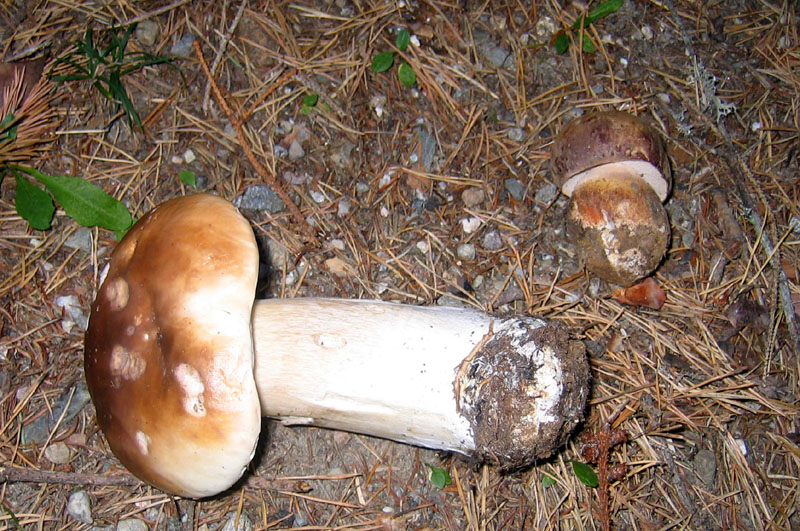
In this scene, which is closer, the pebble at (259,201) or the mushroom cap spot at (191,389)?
the mushroom cap spot at (191,389)

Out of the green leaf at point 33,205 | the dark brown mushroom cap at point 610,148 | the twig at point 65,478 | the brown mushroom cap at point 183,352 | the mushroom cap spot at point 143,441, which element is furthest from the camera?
the green leaf at point 33,205

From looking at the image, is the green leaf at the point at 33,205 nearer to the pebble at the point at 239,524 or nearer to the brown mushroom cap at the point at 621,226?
the pebble at the point at 239,524

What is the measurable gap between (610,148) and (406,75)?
1029 millimetres

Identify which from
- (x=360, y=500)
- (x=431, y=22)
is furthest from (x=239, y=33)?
(x=360, y=500)

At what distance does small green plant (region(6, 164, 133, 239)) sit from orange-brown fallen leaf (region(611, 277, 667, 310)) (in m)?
2.14

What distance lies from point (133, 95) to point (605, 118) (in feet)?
7.04

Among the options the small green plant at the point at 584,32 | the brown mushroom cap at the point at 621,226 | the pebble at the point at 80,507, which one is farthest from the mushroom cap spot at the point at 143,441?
the small green plant at the point at 584,32

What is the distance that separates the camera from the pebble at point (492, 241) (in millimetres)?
2354

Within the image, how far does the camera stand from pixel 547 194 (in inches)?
94.8

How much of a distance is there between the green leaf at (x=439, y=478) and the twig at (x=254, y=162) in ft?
3.48

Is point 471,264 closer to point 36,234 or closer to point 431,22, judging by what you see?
point 431,22

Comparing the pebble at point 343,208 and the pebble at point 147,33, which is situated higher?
the pebble at point 147,33

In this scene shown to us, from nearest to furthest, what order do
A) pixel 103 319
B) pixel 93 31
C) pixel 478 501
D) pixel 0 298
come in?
pixel 103 319
pixel 478 501
pixel 0 298
pixel 93 31

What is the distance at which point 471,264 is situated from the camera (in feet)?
7.65
